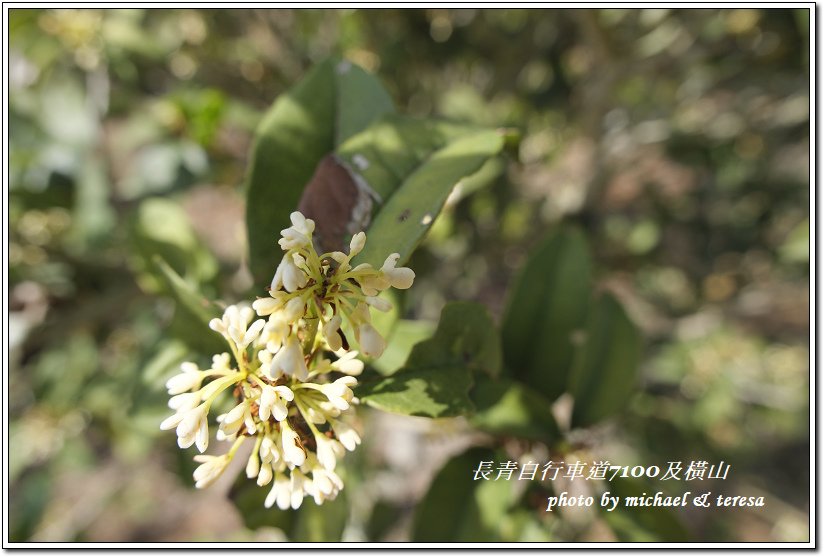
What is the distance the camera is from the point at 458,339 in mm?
795

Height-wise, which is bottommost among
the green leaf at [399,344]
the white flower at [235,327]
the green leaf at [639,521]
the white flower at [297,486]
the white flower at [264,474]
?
the green leaf at [639,521]

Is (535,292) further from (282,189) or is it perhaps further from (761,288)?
(761,288)

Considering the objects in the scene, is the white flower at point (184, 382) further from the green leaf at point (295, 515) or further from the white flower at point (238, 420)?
the green leaf at point (295, 515)

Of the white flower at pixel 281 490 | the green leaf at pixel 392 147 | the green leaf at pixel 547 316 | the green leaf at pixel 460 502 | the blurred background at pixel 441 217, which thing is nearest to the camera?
the white flower at pixel 281 490

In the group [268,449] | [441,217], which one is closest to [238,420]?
[268,449]

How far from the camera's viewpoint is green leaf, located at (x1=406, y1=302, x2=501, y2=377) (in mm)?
771

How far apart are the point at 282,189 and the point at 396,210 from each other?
230 mm

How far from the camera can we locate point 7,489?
1130mm

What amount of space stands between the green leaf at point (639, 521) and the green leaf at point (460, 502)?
0.59ft

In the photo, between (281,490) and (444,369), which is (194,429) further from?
(444,369)

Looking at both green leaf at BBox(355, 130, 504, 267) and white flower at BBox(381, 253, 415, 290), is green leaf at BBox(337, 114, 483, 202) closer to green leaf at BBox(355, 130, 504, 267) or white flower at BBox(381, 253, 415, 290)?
green leaf at BBox(355, 130, 504, 267)

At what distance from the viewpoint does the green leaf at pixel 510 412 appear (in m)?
0.91

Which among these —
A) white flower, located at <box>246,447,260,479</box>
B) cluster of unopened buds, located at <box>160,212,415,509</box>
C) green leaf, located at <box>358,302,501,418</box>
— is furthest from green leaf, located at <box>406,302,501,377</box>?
white flower, located at <box>246,447,260,479</box>

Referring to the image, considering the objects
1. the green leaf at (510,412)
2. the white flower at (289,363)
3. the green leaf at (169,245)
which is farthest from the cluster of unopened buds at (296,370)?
the green leaf at (169,245)
